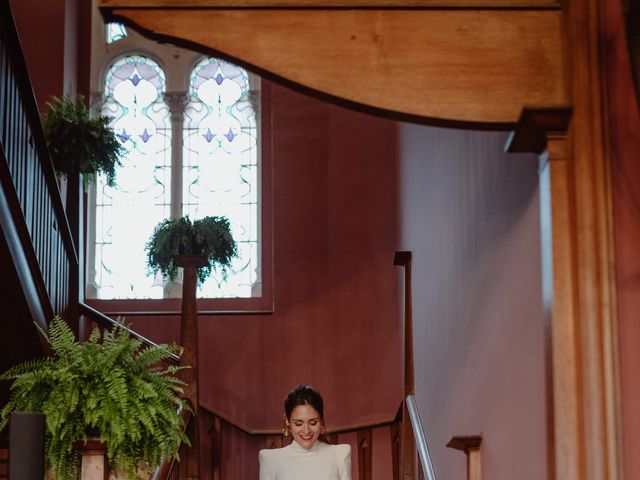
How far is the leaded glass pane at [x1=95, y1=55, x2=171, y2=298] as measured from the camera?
9305 millimetres

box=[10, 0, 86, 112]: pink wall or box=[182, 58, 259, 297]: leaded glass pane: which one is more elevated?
box=[10, 0, 86, 112]: pink wall

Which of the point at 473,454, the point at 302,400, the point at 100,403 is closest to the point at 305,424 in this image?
the point at 302,400

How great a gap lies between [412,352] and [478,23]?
4.87m

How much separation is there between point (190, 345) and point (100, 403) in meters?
3.47

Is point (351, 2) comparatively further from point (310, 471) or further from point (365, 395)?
point (365, 395)

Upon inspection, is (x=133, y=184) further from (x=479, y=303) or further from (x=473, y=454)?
(x=473, y=454)

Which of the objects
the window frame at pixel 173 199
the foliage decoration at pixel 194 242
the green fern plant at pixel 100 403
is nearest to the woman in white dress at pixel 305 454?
the green fern plant at pixel 100 403

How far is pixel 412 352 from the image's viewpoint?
7336mm

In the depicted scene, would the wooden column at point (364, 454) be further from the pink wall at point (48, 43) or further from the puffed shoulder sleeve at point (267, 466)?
the puffed shoulder sleeve at point (267, 466)

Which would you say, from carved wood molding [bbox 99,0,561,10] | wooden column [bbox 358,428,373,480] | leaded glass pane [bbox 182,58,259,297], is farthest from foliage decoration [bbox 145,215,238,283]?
carved wood molding [bbox 99,0,561,10]

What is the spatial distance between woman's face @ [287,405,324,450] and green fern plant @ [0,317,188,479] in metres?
0.45

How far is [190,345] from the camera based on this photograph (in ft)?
24.1

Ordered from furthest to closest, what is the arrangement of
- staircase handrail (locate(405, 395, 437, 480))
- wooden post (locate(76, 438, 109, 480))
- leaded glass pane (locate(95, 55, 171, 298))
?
leaded glass pane (locate(95, 55, 171, 298)), staircase handrail (locate(405, 395, 437, 480)), wooden post (locate(76, 438, 109, 480))

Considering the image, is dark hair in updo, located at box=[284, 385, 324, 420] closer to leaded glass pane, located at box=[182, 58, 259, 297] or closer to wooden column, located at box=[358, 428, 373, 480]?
wooden column, located at box=[358, 428, 373, 480]
